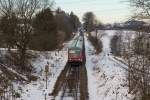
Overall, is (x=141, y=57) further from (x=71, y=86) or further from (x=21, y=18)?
(x=21, y=18)

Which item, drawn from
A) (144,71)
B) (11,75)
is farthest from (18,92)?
(144,71)

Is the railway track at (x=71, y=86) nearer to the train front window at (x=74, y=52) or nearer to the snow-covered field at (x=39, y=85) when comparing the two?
the snow-covered field at (x=39, y=85)

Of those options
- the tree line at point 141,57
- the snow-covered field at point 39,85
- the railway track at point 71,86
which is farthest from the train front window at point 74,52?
the tree line at point 141,57

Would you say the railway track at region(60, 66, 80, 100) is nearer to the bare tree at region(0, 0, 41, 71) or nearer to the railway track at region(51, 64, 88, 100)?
the railway track at region(51, 64, 88, 100)

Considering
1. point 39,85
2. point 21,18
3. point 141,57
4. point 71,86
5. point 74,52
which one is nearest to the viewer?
point 141,57

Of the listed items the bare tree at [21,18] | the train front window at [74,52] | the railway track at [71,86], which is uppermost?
the bare tree at [21,18]

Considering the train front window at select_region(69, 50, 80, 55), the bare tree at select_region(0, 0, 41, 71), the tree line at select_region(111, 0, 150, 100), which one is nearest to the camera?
the tree line at select_region(111, 0, 150, 100)

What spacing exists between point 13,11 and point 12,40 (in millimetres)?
3236

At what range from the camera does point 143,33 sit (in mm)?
15586

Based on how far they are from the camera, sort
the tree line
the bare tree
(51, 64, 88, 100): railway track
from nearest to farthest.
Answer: the tree line, (51, 64, 88, 100): railway track, the bare tree

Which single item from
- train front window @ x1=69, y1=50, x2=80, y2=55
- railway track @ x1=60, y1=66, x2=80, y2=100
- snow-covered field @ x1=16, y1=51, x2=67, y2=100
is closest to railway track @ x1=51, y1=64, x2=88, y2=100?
railway track @ x1=60, y1=66, x2=80, y2=100

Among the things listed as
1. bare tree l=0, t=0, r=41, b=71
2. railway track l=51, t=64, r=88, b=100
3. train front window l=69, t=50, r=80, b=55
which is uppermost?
bare tree l=0, t=0, r=41, b=71

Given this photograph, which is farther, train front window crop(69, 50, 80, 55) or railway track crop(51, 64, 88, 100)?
train front window crop(69, 50, 80, 55)

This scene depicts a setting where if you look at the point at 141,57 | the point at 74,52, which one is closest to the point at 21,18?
the point at 74,52
